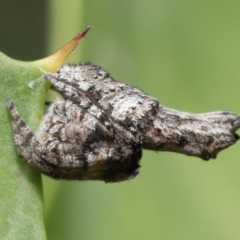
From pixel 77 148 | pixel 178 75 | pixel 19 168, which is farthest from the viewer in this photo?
pixel 178 75

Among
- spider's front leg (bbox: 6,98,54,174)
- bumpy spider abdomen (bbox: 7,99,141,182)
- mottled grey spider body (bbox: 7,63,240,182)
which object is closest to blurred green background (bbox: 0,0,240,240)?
mottled grey spider body (bbox: 7,63,240,182)

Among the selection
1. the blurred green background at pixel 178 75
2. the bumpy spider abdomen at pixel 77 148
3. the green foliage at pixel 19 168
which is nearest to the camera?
the green foliage at pixel 19 168

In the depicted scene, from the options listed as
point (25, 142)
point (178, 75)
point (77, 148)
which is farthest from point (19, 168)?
point (178, 75)

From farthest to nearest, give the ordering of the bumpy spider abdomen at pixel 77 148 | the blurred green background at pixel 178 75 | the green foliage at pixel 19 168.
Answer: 1. the blurred green background at pixel 178 75
2. the bumpy spider abdomen at pixel 77 148
3. the green foliage at pixel 19 168

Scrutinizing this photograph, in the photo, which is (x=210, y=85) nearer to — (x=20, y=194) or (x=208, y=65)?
(x=208, y=65)

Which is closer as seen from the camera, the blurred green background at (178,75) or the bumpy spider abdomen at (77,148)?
the bumpy spider abdomen at (77,148)

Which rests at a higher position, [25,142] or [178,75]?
[25,142]

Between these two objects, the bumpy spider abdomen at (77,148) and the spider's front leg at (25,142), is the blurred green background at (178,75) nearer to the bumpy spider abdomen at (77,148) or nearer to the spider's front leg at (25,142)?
the bumpy spider abdomen at (77,148)

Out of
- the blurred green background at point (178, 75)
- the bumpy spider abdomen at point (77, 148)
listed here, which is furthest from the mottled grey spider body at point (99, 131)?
the blurred green background at point (178, 75)

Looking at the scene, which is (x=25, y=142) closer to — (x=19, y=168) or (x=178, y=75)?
(x=19, y=168)

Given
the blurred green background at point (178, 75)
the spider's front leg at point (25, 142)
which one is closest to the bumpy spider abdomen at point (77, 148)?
the spider's front leg at point (25, 142)
